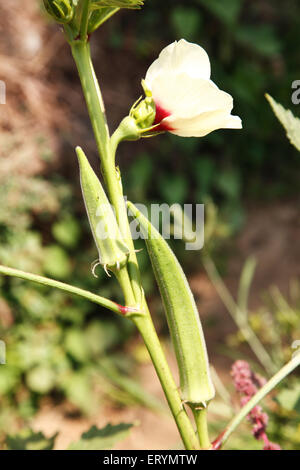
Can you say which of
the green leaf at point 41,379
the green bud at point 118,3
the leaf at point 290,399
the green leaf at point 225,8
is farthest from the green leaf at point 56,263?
the green bud at point 118,3

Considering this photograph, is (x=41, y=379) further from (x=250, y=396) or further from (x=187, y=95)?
(x=187, y=95)

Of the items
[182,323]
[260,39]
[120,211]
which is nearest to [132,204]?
[120,211]

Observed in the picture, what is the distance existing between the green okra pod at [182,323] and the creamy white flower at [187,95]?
0.10 metres

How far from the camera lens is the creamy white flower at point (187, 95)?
47 centimetres

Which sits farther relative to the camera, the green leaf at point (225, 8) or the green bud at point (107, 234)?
the green leaf at point (225, 8)

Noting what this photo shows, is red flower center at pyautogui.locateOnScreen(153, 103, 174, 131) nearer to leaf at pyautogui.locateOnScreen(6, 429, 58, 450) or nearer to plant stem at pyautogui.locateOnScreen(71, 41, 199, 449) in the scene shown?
plant stem at pyautogui.locateOnScreen(71, 41, 199, 449)

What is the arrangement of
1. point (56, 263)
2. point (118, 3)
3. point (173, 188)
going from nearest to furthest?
point (118, 3) < point (56, 263) < point (173, 188)

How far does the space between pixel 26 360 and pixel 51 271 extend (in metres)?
0.35

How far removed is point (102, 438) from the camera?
0.66 metres

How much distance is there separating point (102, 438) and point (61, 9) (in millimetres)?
495

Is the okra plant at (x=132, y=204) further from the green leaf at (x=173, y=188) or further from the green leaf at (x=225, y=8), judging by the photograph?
the green leaf at (x=225, y=8)

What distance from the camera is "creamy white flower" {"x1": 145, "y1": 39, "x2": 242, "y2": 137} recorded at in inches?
18.6

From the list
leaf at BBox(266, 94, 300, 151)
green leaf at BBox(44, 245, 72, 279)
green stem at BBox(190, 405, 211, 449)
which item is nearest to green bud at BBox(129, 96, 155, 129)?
leaf at BBox(266, 94, 300, 151)

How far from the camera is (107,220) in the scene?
476 millimetres
